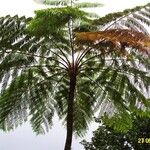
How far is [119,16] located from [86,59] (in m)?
1.47

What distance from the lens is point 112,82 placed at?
11.4m

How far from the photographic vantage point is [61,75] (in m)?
11.8

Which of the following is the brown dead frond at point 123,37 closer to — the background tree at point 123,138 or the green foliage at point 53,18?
the green foliage at point 53,18

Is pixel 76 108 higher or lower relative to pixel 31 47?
lower

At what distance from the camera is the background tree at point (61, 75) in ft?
34.4

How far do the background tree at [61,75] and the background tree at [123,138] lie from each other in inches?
479

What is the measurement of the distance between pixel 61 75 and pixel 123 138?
13518 mm

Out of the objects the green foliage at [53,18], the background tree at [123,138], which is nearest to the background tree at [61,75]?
the green foliage at [53,18]

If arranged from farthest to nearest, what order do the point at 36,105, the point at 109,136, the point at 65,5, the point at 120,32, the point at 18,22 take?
the point at 109,136 → the point at 36,105 → the point at 18,22 → the point at 65,5 → the point at 120,32

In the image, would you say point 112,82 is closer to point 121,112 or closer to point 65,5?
point 121,112

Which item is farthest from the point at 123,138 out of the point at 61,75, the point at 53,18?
the point at 53,18

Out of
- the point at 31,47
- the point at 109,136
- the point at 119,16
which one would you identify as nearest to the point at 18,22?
the point at 31,47

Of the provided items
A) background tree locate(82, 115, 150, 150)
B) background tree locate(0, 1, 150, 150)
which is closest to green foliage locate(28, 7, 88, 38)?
background tree locate(0, 1, 150, 150)

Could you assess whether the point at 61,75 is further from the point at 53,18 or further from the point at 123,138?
the point at 123,138
